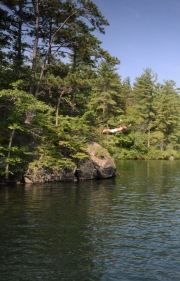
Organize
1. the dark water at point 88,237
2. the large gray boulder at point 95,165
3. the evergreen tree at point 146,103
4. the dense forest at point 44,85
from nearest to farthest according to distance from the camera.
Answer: the dark water at point 88,237, the dense forest at point 44,85, the large gray boulder at point 95,165, the evergreen tree at point 146,103

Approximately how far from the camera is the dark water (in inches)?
294

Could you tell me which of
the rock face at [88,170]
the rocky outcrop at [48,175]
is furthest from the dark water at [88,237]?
the rock face at [88,170]

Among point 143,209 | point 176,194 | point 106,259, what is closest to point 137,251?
point 106,259

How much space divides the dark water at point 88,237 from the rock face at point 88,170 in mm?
5088

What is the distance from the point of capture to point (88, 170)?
2611 cm

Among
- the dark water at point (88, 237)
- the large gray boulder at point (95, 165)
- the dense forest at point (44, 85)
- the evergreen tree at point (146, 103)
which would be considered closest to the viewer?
the dark water at point (88, 237)

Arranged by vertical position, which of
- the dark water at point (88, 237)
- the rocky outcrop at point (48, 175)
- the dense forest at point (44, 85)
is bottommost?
the dark water at point (88, 237)

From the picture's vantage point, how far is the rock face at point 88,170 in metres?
23.3

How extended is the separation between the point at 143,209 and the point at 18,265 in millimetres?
8277

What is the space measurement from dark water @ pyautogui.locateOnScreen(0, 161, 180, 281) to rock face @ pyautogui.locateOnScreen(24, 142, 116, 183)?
5088mm

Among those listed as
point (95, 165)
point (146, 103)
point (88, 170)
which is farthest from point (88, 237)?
point (146, 103)

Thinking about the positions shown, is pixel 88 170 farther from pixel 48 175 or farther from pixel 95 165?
pixel 48 175

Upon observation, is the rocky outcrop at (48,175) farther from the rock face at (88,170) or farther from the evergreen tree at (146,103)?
the evergreen tree at (146,103)

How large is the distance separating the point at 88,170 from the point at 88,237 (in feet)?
52.6
